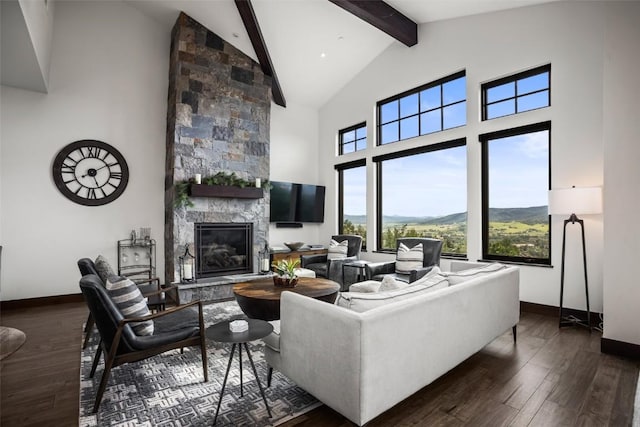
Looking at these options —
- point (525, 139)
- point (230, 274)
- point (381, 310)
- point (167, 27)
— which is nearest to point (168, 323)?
point (381, 310)

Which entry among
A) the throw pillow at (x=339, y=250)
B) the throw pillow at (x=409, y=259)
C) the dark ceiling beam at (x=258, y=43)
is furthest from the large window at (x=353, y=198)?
the dark ceiling beam at (x=258, y=43)

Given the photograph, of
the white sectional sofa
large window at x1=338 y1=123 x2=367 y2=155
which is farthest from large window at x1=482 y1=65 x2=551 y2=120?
the white sectional sofa

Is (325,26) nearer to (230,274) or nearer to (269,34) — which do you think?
(269,34)

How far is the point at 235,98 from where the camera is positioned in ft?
18.9

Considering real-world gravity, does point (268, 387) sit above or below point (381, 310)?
below

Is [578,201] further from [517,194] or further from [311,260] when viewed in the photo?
[311,260]

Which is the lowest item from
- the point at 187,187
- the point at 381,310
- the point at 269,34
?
the point at 381,310

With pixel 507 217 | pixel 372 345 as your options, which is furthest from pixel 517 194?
pixel 372 345

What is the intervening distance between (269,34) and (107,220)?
4046mm

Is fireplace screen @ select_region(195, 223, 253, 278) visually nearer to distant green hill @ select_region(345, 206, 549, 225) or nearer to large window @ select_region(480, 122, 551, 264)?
distant green hill @ select_region(345, 206, 549, 225)

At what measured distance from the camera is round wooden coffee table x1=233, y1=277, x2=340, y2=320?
328 cm

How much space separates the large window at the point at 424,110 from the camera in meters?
5.34

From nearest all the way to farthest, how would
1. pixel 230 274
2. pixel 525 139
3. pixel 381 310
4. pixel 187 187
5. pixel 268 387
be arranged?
pixel 381 310 < pixel 268 387 < pixel 525 139 < pixel 187 187 < pixel 230 274

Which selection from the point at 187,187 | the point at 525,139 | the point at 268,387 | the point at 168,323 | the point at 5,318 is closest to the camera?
the point at 268,387
